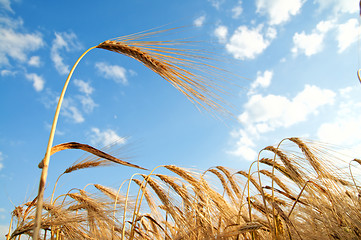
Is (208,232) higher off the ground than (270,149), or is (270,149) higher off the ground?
(270,149)

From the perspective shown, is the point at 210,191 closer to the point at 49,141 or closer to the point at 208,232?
the point at 208,232

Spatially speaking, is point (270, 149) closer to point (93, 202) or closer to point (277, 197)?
point (277, 197)

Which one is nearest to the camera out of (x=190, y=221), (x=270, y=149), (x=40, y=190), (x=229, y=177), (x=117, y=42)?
(x=40, y=190)

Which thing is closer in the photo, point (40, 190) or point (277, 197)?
point (40, 190)

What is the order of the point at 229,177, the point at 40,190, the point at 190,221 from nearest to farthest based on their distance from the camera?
1. the point at 40,190
2. the point at 190,221
3. the point at 229,177

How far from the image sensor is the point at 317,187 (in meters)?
1.96

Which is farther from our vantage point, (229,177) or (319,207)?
(229,177)

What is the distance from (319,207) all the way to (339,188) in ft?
0.85

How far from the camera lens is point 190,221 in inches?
75.0

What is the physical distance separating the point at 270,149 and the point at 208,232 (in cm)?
99

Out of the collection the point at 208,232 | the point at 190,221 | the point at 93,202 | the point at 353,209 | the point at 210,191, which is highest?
the point at 93,202

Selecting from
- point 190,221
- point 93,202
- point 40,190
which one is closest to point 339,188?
point 190,221

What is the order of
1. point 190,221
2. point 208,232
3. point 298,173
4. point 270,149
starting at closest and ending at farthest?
point 208,232 < point 190,221 < point 298,173 < point 270,149

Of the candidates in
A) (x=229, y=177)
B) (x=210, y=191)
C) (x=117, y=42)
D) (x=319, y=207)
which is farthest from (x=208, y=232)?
(x=117, y=42)
